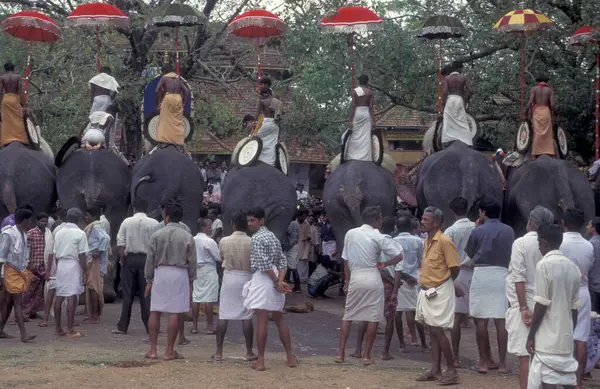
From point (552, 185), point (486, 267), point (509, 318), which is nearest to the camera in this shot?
point (509, 318)

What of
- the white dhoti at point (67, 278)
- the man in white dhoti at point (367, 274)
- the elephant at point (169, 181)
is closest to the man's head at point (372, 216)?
the man in white dhoti at point (367, 274)

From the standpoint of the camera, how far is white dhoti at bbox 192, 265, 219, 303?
1179cm

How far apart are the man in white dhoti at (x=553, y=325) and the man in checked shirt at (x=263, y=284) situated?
305 cm

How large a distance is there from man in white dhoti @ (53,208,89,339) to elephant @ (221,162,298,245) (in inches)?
114

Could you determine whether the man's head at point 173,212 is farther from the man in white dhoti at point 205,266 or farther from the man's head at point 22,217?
the man's head at point 22,217


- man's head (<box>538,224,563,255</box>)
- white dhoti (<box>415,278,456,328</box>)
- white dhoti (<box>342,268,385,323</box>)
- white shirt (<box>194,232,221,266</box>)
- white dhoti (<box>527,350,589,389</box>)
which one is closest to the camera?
white dhoti (<box>527,350,589,389</box>)

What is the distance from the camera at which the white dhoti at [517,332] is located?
27.1ft

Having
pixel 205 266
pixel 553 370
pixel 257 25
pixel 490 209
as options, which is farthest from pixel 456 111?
pixel 553 370

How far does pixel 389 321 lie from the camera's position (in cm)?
1083

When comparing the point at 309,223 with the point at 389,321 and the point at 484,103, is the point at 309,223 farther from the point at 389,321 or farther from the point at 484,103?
the point at 389,321

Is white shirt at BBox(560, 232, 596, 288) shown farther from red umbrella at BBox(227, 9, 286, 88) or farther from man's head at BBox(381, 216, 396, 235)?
red umbrella at BBox(227, 9, 286, 88)

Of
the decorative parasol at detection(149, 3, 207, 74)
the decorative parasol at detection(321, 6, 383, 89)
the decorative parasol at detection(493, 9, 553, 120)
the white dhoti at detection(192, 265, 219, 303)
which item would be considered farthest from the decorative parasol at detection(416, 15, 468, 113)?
Result: the white dhoti at detection(192, 265, 219, 303)

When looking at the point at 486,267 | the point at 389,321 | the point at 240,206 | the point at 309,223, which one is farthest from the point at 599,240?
the point at 309,223

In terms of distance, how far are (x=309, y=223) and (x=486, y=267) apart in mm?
9118
